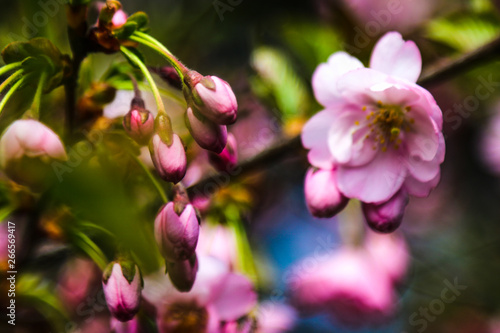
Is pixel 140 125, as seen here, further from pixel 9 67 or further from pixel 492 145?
pixel 492 145

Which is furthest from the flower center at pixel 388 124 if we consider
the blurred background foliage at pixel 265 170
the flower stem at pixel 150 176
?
the flower stem at pixel 150 176

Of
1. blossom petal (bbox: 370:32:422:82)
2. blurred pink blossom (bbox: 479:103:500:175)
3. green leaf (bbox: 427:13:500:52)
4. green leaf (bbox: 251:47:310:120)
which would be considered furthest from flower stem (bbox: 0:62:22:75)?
blurred pink blossom (bbox: 479:103:500:175)

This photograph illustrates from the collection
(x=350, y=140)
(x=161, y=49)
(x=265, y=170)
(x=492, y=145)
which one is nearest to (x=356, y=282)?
(x=265, y=170)

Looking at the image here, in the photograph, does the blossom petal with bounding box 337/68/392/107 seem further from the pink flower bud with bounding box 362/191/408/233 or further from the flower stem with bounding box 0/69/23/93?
the flower stem with bounding box 0/69/23/93

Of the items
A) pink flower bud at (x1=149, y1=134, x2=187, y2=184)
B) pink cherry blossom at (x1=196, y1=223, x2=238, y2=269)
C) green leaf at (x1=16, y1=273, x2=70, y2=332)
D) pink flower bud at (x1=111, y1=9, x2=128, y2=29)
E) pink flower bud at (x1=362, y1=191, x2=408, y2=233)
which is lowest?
pink cherry blossom at (x1=196, y1=223, x2=238, y2=269)

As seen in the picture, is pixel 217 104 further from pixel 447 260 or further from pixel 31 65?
pixel 447 260
